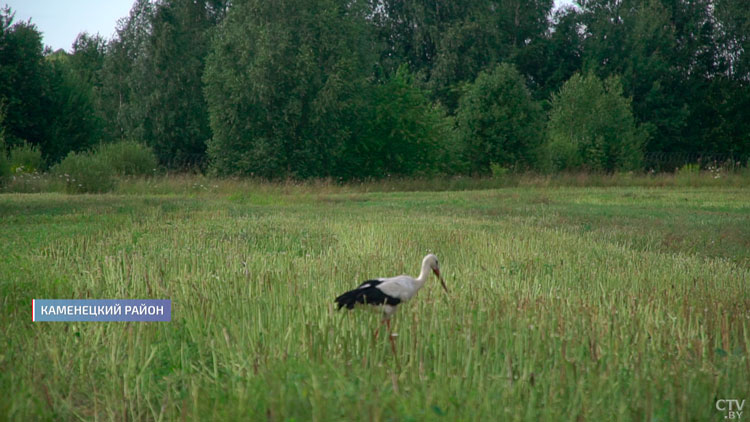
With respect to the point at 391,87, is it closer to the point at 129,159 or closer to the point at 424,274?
the point at 129,159

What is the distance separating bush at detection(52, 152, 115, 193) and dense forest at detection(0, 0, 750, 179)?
4977 mm

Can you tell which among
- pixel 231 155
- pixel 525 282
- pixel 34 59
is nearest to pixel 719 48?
pixel 231 155

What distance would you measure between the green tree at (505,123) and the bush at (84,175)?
83.6 feet

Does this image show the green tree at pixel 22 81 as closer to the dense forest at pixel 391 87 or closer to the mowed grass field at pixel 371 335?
the dense forest at pixel 391 87

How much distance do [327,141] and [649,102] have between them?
37533mm

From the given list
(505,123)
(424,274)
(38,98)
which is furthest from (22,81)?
(424,274)

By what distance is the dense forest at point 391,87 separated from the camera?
41.1m

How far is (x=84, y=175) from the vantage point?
26.8m

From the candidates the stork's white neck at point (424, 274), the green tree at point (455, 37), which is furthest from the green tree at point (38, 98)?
the stork's white neck at point (424, 274)

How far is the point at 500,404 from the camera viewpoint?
367 centimetres

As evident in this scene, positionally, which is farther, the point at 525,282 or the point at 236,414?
the point at 525,282

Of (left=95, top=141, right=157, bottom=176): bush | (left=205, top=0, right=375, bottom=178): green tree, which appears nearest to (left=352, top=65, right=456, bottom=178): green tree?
(left=205, top=0, right=375, bottom=178): green tree

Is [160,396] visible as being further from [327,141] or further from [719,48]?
[719,48]

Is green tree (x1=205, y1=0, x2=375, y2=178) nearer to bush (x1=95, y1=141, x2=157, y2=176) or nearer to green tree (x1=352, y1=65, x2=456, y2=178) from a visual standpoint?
green tree (x1=352, y1=65, x2=456, y2=178)
